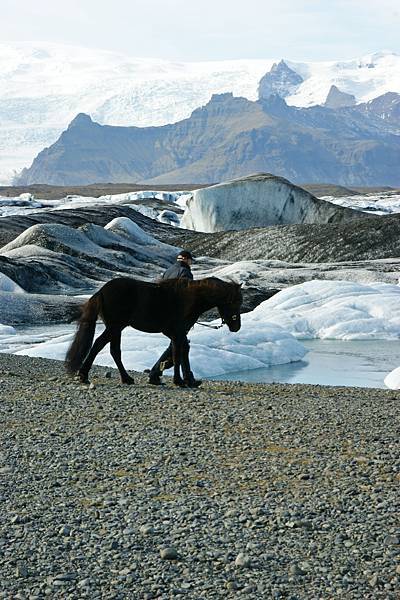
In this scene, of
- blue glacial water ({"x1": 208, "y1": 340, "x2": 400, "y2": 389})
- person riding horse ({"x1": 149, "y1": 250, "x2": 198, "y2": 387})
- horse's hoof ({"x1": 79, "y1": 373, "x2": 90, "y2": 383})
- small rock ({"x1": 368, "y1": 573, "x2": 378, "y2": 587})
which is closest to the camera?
small rock ({"x1": 368, "y1": 573, "x2": 378, "y2": 587})

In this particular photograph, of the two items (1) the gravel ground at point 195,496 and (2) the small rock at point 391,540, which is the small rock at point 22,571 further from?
(2) the small rock at point 391,540

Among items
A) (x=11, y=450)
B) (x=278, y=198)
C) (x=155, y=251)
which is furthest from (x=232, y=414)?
(x=278, y=198)

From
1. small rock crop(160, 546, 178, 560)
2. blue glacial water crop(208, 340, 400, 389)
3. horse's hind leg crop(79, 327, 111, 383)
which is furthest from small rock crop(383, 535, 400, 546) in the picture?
blue glacial water crop(208, 340, 400, 389)

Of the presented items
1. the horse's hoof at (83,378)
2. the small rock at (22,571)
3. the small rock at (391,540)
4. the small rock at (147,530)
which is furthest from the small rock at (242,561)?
the horse's hoof at (83,378)

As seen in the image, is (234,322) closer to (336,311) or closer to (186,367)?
(186,367)

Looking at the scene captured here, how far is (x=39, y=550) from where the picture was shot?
599cm

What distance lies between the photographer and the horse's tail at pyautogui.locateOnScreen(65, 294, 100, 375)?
11.2m

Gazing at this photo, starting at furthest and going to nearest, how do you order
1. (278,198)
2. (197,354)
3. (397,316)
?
(278,198) → (397,316) → (197,354)

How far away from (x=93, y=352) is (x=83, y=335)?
9.8 inches

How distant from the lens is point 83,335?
37.3 ft

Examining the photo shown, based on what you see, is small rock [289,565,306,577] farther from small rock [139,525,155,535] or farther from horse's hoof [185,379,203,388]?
horse's hoof [185,379,203,388]

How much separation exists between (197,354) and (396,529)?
13196mm

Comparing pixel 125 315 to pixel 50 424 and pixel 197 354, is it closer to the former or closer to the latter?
pixel 50 424

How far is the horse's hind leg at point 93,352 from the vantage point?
11.3 m
